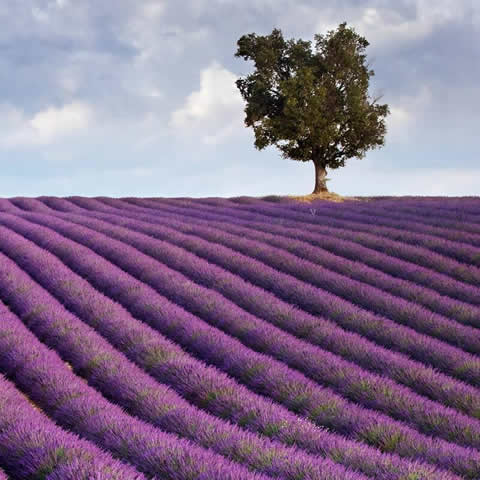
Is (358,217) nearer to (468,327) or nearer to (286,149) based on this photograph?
(468,327)

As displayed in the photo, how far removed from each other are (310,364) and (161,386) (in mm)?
1594

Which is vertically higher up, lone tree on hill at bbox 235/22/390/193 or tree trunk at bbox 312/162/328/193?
lone tree on hill at bbox 235/22/390/193

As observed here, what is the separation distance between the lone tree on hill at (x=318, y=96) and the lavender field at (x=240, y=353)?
19.8 m

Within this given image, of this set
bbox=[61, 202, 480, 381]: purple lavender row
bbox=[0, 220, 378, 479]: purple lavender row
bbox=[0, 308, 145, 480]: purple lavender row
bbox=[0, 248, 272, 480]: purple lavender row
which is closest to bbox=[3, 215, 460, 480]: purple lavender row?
bbox=[0, 220, 378, 479]: purple lavender row

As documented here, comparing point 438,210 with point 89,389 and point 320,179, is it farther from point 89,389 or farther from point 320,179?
point 320,179

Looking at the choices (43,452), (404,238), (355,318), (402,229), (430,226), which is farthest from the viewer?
(402,229)

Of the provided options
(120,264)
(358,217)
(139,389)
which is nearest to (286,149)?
(358,217)

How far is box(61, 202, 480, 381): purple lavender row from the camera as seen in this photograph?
7051 millimetres

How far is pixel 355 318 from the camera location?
26.9 feet

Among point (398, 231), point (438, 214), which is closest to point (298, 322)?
point (398, 231)

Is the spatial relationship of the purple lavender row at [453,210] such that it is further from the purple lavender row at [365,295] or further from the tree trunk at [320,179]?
the tree trunk at [320,179]

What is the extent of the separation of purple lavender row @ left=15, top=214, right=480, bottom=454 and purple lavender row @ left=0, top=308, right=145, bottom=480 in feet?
7.35

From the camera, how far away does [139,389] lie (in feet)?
18.3

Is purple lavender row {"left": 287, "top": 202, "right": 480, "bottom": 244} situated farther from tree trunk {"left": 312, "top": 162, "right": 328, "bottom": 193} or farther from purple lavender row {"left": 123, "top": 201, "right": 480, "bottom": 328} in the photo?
tree trunk {"left": 312, "top": 162, "right": 328, "bottom": 193}
